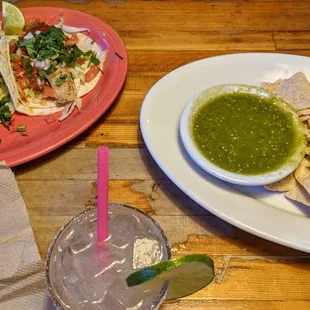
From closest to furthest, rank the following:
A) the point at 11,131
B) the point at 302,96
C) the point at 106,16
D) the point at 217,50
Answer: the point at 302,96 < the point at 11,131 < the point at 217,50 < the point at 106,16

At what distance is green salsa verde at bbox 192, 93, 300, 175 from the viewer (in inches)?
65.6

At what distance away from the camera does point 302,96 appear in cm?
187

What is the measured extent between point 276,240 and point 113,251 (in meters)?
0.53

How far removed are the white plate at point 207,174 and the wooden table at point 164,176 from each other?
104 millimetres

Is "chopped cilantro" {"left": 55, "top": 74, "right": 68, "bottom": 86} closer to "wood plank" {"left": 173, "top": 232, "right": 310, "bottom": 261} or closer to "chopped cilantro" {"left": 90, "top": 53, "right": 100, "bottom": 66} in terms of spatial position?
"chopped cilantro" {"left": 90, "top": 53, "right": 100, "bottom": 66}

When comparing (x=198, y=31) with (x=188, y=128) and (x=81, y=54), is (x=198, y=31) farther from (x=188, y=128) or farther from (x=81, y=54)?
(x=188, y=128)

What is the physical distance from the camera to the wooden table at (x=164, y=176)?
1491 millimetres

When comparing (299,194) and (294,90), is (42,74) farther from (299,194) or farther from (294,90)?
(299,194)

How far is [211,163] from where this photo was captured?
64.1 inches

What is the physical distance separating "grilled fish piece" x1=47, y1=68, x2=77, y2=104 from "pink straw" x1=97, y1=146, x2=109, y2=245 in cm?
95

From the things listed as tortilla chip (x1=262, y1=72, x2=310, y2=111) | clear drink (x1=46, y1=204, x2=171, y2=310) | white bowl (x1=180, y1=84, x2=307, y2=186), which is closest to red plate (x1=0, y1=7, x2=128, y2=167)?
white bowl (x1=180, y1=84, x2=307, y2=186)

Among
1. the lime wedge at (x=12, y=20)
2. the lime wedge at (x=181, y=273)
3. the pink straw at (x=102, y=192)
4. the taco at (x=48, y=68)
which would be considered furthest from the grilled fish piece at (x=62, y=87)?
the lime wedge at (x=181, y=273)

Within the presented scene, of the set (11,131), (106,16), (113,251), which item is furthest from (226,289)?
(106,16)

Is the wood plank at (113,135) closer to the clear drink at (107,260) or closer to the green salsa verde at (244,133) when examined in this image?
the green salsa verde at (244,133)
